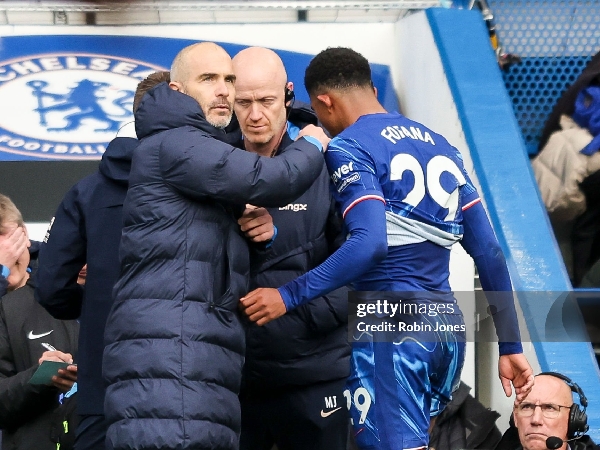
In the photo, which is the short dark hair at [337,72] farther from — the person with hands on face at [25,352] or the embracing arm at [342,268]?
the person with hands on face at [25,352]

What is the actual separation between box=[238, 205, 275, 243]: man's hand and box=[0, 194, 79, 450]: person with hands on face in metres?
1.07

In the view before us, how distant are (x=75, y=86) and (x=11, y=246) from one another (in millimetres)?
1607

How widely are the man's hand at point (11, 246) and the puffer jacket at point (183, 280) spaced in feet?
4.41

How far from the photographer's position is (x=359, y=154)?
3.59 m

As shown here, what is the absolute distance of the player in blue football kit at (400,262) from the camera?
3498mm

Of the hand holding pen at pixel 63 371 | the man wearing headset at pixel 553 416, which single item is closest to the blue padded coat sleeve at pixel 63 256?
the hand holding pen at pixel 63 371

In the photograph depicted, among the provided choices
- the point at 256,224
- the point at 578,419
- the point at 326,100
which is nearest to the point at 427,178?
the point at 326,100

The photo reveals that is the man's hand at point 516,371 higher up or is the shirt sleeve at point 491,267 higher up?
the shirt sleeve at point 491,267

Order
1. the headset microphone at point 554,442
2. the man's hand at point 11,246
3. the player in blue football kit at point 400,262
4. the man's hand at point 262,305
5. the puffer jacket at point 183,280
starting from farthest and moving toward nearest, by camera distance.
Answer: the man's hand at point 11,246, the headset microphone at point 554,442, the player in blue football kit at point 400,262, the man's hand at point 262,305, the puffer jacket at point 183,280

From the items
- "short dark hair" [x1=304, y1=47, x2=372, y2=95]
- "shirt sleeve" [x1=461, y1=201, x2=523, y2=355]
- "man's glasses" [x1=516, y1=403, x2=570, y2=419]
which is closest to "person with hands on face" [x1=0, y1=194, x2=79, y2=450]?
"short dark hair" [x1=304, y1=47, x2=372, y2=95]

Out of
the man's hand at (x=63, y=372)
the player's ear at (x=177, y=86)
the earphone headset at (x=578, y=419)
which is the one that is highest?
the player's ear at (x=177, y=86)

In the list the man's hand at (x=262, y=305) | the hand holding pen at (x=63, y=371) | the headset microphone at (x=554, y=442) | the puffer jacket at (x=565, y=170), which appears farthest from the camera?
the puffer jacket at (x=565, y=170)

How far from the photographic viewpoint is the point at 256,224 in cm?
343

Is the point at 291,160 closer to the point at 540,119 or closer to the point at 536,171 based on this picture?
the point at 536,171
